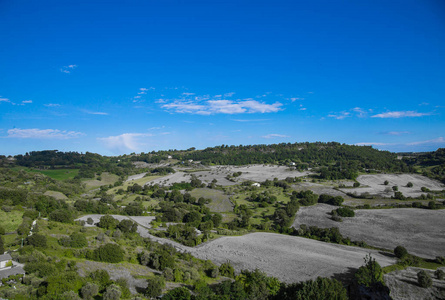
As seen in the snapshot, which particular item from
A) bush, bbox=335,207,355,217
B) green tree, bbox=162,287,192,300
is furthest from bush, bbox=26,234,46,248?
bush, bbox=335,207,355,217

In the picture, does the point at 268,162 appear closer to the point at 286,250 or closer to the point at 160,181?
the point at 160,181

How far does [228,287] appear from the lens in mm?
24938

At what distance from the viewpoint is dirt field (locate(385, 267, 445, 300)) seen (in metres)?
27.4

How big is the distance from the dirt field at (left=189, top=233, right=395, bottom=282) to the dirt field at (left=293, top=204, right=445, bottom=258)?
20.6ft

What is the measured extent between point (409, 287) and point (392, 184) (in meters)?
75.8

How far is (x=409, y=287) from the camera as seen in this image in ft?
95.7

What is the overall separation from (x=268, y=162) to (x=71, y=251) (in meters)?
131

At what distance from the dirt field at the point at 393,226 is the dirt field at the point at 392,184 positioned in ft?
65.7

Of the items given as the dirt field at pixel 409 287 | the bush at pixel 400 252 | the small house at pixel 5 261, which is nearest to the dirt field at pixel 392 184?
the bush at pixel 400 252

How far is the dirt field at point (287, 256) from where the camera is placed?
3412 cm

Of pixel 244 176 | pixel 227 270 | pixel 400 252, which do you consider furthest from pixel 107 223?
pixel 244 176

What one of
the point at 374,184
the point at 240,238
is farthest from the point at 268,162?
the point at 240,238

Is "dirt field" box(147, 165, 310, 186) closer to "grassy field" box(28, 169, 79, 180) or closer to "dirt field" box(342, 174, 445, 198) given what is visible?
"dirt field" box(342, 174, 445, 198)

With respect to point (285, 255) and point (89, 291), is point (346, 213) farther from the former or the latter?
point (89, 291)
